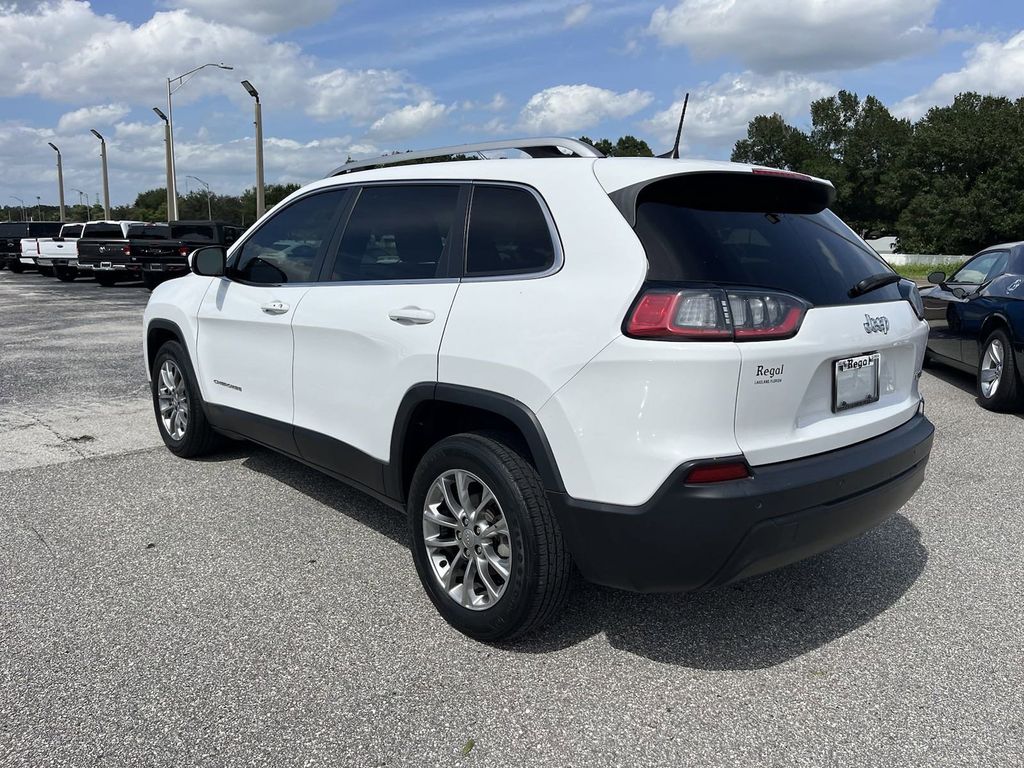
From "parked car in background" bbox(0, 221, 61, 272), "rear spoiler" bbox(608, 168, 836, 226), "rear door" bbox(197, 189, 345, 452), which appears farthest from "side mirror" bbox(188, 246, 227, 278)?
"parked car in background" bbox(0, 221, 61, 272)

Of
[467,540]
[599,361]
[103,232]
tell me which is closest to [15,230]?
[103,232]

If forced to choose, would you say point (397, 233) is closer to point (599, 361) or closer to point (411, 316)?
point (411, 316)

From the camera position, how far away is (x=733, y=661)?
3137 mm

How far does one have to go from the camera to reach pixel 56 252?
2622 cm

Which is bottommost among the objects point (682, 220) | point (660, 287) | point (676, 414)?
point (676, 414)

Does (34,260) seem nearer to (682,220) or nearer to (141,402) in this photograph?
(141,402)

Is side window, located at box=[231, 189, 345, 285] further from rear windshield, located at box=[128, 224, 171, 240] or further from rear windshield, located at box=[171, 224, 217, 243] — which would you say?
rear windshield, located at box=[128, 224, 171, 240]

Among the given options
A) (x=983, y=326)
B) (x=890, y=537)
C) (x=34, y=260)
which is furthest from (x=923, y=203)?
(x=890, y=537)

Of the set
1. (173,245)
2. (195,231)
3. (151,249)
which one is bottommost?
(151,249)

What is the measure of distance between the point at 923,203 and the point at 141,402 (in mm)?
63821

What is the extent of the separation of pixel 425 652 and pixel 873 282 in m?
2.20

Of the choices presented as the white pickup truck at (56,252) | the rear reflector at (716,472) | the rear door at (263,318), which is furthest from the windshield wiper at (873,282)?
the white pickup truck at (56,252)

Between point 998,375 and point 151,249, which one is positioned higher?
point 151,249

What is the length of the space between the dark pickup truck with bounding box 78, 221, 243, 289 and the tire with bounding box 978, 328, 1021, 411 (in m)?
18.1
